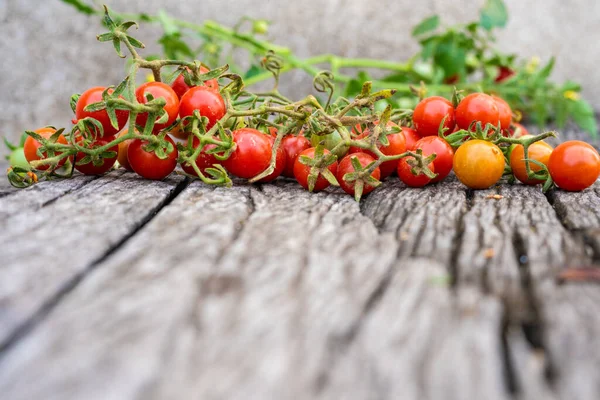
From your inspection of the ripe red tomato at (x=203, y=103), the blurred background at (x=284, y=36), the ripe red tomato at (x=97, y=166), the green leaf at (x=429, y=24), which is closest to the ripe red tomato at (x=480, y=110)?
the ripe red tomato at (x=203, y=103)

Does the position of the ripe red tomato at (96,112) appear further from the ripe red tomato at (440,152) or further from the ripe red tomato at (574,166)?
the ripe red tomato at (574,166)

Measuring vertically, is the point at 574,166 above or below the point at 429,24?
below

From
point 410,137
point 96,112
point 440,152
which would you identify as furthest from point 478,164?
point 96,112

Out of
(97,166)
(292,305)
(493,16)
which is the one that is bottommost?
(97,166)

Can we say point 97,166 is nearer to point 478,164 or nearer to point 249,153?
point 249,153

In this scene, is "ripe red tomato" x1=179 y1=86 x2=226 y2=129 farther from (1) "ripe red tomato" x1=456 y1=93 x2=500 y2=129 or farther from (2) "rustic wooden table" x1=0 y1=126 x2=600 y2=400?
(1) "ripe red tomato" x1=456 y1=93 x2=500 y2=129

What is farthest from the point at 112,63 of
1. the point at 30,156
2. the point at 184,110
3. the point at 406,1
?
the point at 184,110

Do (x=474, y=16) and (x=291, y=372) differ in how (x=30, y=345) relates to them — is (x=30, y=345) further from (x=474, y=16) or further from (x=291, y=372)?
(x=474, y=16)

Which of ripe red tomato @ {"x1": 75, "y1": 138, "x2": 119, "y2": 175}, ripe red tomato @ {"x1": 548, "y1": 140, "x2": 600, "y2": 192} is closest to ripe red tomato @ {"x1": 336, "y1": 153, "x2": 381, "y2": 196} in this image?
ripe red tomato @ {"x1": 548, "y1": 140, "x2": 600, "y2": 192}
